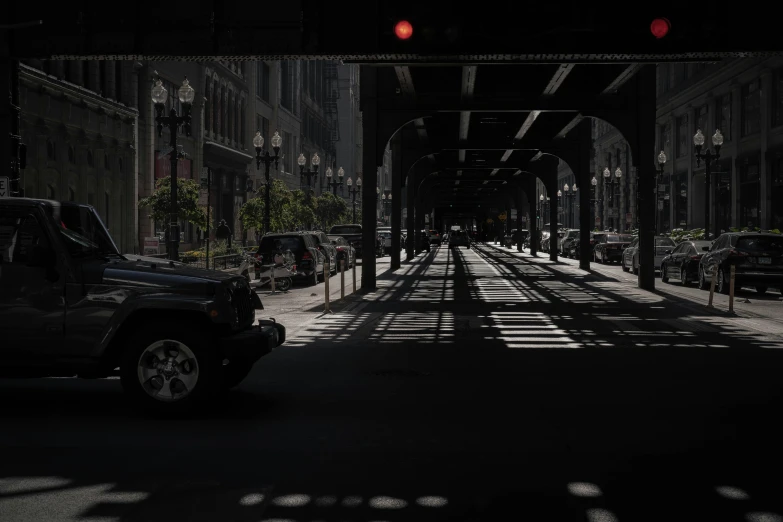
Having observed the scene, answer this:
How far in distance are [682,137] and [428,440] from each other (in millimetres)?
72457

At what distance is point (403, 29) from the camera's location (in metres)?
17.6

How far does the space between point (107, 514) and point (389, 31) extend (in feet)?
44.1

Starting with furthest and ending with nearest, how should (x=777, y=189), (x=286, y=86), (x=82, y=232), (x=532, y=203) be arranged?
(x=286, y=86), (x=532, y=203), (x=777, y=189), (x=82, y=232)

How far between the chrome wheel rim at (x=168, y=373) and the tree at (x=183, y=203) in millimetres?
31006

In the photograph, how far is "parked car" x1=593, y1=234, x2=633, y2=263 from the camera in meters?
55.5

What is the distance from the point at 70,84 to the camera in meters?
39.7

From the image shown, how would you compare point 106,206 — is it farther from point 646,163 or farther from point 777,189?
point 777,189

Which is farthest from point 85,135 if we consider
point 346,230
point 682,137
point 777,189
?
point 682,137

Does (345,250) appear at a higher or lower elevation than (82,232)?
lower

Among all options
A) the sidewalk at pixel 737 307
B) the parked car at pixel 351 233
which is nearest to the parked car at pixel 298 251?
the sidewalk at pixel 737 307

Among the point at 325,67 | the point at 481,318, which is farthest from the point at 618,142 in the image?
the point at 481,318

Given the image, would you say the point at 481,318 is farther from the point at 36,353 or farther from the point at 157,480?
the point at 157,480

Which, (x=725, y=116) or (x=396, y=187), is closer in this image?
(x=396, y=187)

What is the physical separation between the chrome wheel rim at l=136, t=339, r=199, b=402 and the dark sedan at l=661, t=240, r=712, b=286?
25.4 metres
